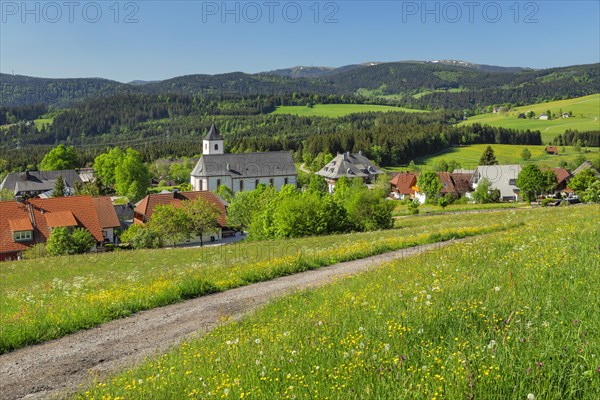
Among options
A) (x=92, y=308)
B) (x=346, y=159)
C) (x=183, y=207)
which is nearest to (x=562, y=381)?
(x=92, y=308)

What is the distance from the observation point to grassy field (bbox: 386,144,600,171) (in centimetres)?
14905

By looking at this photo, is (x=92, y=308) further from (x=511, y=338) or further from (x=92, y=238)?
(x=92, y=238)

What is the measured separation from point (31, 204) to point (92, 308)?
44703 millimetres

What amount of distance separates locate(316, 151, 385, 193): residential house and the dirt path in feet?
379

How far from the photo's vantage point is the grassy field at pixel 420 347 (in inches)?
184

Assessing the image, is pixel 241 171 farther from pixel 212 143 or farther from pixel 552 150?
pixel 552 150

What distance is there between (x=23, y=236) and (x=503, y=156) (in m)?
147

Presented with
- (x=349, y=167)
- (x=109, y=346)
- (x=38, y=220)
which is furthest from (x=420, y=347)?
(x=349, y=167)

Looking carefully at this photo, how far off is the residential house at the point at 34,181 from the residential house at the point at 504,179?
305 feet

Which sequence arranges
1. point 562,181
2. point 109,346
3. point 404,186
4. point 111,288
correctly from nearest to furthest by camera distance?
point 109,346
point 111,288
point 562,181
point 404,186

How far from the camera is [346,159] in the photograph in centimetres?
13750

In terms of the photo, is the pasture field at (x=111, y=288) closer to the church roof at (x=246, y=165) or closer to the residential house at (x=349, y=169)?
the church roof at (x=246, y=165)

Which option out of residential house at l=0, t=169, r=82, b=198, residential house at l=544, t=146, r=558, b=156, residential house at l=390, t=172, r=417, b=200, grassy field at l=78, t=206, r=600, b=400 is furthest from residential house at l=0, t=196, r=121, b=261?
residential house at l=544, t=146, r=558, b=156

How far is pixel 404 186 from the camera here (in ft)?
369
